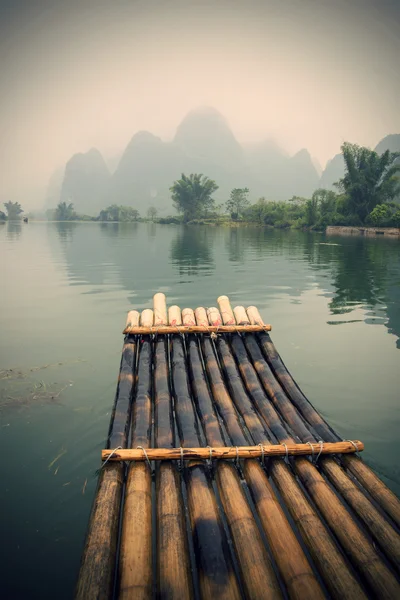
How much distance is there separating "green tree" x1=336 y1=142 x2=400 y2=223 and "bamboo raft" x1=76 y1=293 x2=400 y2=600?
2325 inches

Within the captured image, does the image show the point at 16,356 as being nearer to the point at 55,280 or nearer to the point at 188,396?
the point at 188,396

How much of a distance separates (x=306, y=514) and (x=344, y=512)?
14.2 inches

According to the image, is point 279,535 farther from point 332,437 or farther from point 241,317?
point 241,317

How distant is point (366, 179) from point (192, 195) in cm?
6218

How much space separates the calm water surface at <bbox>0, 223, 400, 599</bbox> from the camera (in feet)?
11.9

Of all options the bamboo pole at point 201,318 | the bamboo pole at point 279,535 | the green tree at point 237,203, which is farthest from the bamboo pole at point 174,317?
the green tree at point 237,203

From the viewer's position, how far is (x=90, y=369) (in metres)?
7.12

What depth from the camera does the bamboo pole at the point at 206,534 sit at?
2502 millimetres

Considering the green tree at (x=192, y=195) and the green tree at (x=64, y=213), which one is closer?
the green tree at (x=192, y=195)

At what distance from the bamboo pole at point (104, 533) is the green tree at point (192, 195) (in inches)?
4164

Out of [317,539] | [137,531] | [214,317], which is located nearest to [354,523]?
[317,539]

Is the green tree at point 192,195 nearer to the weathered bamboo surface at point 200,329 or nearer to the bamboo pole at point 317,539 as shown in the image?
the weathered bamboo surface at point 200,329

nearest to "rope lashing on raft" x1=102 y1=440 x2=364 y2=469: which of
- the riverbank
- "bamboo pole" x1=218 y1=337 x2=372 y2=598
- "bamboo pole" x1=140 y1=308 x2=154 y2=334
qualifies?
"bamboo pole" x1=218 y1=337 x2=372 y2=598

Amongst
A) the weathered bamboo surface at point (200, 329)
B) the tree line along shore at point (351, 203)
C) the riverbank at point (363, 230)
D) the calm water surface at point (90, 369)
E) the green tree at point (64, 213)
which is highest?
the green tree at point (64, 213)
